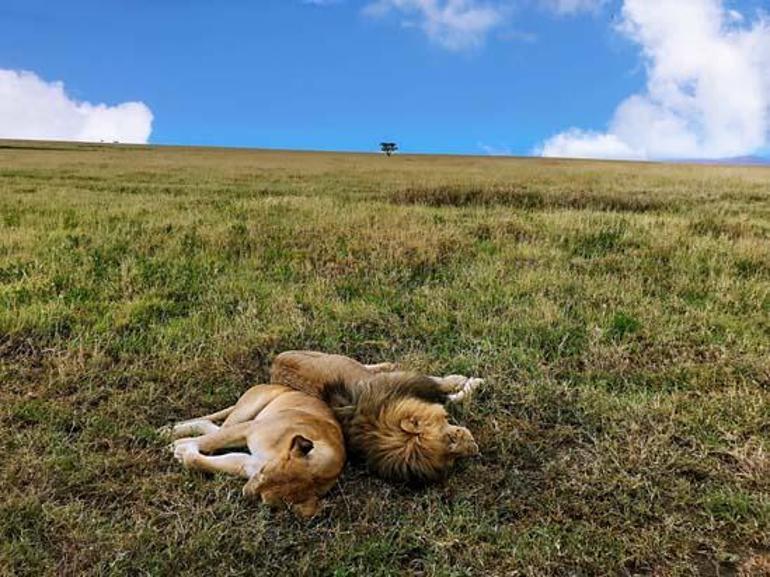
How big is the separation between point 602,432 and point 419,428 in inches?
58.6

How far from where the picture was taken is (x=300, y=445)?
3.20 m

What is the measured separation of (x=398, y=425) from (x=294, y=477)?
0.62m

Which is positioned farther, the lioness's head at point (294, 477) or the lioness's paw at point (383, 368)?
the lioness's paw at point (383, 368)

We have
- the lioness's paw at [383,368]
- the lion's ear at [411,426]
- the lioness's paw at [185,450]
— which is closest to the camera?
the lion's ear at [411,426]

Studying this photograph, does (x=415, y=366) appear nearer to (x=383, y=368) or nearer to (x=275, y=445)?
(x=383, y=368)

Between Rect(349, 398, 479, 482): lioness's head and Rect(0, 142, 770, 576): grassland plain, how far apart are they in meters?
0.12

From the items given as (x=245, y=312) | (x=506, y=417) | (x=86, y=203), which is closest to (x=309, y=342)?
(x=245, y=312)

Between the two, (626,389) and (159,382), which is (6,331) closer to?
(159,382)

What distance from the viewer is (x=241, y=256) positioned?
8297 millimetres

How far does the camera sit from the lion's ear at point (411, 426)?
11.4 feet

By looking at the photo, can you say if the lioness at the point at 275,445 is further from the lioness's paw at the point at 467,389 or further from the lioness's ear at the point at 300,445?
the lioness's paw at the point at 467,389

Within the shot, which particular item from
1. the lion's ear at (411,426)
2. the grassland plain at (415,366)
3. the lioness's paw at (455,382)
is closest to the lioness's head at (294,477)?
the grassland plain at (415,366)

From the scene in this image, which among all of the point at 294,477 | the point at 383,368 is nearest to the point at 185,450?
the point at 294,477

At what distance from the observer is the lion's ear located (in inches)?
136
